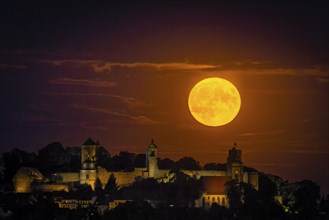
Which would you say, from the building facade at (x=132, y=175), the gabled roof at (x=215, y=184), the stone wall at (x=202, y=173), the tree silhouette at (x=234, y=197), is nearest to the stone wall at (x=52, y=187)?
the building facade at (x=132, y=175)

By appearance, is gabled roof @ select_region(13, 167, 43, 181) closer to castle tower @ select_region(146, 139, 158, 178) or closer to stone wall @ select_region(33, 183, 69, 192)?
stone wall @ select_region(33, 183, 69, 192)

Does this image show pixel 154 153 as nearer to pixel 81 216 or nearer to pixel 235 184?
pixel 235 184

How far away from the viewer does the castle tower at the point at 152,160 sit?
4589 inches

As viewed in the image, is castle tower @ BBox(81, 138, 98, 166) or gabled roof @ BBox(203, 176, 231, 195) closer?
gabled roof @ BBox(203, 176, 231, 195)

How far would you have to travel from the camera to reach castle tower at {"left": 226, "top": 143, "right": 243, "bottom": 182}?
4624 inches

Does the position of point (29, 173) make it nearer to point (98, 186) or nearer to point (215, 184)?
point (98, 186)

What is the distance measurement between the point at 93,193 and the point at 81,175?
4368 mm

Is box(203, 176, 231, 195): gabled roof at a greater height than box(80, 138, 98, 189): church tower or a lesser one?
lesser

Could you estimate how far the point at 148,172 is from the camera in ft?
383

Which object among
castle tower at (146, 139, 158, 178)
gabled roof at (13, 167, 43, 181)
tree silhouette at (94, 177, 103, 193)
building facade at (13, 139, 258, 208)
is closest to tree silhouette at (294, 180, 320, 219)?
building facade at (13, 139, 258, 208)

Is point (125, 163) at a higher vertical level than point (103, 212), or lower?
higher

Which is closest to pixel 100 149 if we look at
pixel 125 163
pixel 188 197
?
pixel 125 163

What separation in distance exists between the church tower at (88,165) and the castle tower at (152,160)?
16.2 ft

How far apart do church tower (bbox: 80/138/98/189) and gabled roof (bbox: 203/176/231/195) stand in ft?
33.2
